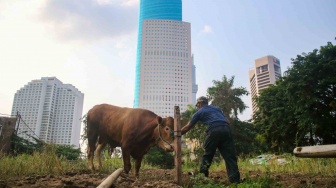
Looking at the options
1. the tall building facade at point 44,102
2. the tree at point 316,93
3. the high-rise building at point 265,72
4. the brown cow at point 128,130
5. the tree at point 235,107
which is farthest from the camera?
the high-rise building at point 265,72

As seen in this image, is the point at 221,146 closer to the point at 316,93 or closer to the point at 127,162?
the point at 127,162

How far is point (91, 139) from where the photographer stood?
27.3ft

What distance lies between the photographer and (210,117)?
20.0 ft

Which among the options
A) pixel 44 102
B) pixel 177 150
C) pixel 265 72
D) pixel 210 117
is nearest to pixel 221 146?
pixel 210 117

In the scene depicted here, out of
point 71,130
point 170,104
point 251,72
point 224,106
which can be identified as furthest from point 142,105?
point 224,106

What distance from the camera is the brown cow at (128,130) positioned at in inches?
270

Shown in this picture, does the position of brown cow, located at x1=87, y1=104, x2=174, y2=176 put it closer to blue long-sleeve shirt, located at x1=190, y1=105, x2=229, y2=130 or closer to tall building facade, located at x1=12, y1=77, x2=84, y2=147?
blue long-sleeve shirt, located at x1=190, y1=105, x2=229, y2=130

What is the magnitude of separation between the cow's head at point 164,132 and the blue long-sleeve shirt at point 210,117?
0.78 meters

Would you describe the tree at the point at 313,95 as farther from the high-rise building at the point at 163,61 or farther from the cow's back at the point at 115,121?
the high-rise building at the point at 163,61

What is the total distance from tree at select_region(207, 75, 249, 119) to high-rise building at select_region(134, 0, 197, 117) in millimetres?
79946

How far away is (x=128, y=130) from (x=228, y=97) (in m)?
26.5

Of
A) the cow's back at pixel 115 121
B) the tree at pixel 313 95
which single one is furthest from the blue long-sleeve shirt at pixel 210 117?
the tree at pixel 313 95

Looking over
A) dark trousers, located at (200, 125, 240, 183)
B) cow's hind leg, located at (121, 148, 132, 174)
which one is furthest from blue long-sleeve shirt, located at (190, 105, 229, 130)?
cow's hind leg, located at (121, 148, 132, 174)

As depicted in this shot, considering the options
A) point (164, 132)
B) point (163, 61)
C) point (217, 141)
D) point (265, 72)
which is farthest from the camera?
point (163, 61)
